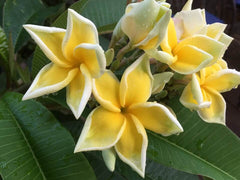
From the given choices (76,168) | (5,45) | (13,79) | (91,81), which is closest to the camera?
(91,81)

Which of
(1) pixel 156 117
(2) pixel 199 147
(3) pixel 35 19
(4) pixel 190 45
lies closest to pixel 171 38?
(4) pixel 190 45

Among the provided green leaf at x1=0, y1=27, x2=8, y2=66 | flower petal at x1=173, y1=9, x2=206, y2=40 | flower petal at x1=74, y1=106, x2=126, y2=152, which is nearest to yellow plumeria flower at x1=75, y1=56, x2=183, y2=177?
flower petal at x1=74, y1=106, x2=126, y2=152

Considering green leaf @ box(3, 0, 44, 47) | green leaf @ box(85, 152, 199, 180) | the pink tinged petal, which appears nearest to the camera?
the pink tinged petal

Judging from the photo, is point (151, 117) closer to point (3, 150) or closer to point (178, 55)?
point (178, 55)

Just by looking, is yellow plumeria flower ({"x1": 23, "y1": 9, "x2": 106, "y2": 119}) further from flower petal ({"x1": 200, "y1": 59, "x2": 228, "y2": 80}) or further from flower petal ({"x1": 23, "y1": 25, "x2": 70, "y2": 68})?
flower petal ({"x1": 200, "y1": 59, "x2": 228, "y2": 80})

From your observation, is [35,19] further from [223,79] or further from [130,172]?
[223,79]

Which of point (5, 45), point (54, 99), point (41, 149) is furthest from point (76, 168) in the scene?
point (5, 45)

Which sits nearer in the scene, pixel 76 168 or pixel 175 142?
pixel 76 168
